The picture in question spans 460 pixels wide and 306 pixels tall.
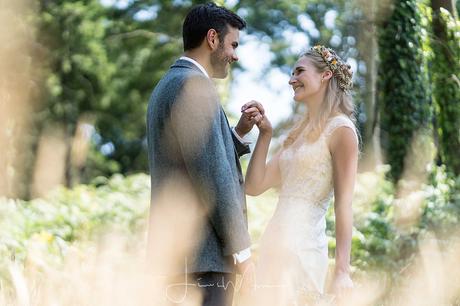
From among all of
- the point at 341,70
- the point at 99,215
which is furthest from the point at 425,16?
the point at 341,70

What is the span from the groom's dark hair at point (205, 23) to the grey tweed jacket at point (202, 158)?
0.16 meters

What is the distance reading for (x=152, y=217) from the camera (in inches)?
137

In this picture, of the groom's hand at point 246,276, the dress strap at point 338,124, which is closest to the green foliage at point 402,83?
the dress strap at point 338,124

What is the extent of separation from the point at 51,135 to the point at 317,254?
20.3 m

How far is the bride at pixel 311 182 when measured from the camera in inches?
151

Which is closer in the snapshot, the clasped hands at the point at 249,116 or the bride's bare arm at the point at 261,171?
the clasped hands at the point at 249,116

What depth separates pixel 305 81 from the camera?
4.02 metres

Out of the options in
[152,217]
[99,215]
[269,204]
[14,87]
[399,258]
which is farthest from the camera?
[14,87]

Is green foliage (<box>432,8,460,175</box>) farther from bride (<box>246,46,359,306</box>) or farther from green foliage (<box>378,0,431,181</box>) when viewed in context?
bride (<box>246,46,359,306</box>)

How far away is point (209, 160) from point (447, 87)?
7.02 meters

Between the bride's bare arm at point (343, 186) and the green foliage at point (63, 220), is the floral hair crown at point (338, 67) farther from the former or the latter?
the green foliage at point (63, 220)

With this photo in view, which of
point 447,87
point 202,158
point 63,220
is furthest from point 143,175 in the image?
point 202,158

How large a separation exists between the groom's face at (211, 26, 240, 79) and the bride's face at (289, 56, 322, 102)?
1.78 ft

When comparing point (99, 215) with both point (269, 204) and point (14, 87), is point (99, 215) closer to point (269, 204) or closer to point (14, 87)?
point (269, 204)
